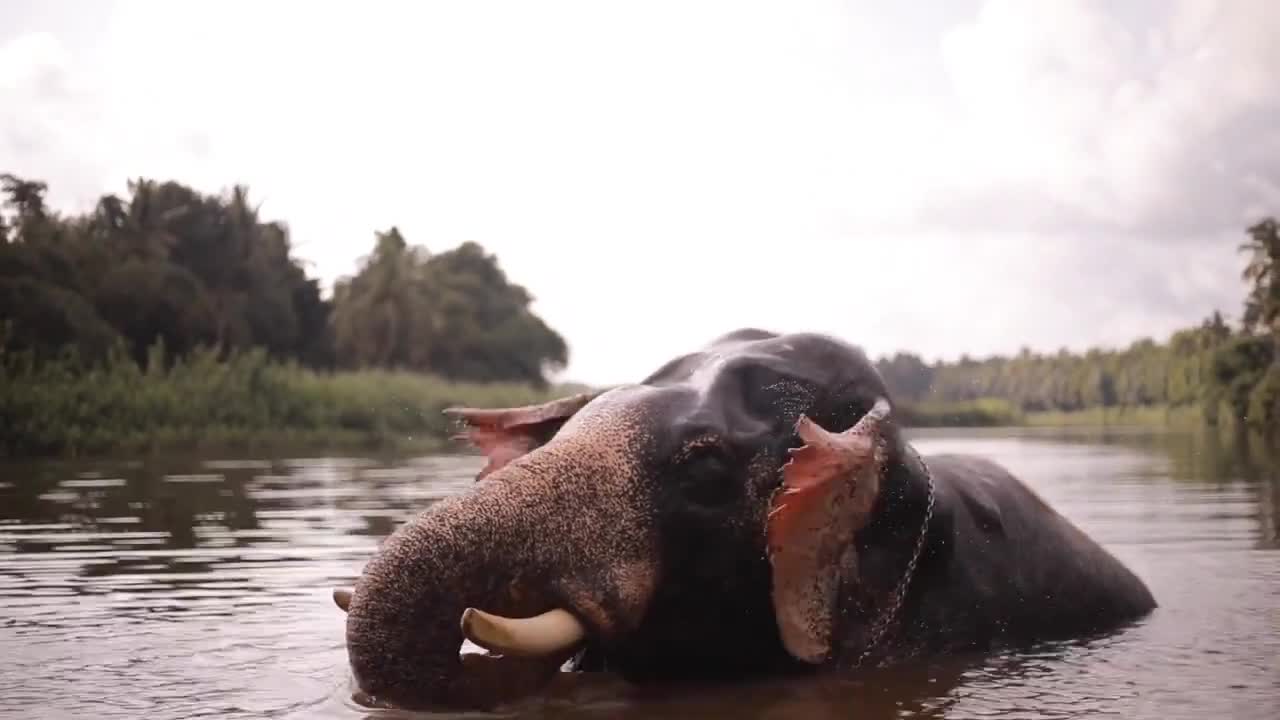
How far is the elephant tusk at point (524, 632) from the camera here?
15.1ft

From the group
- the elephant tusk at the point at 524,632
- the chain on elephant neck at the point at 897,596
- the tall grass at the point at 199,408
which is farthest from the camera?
the tall grass at the point at 199,408

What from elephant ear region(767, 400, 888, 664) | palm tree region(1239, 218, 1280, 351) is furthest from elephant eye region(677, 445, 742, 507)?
palm tree region(1239, 218, 1280, 351)

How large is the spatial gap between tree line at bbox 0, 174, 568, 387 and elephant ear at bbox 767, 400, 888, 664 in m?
29.8

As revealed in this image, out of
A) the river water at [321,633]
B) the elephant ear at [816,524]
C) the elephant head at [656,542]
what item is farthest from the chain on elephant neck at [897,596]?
the elephant ear at [816,524]

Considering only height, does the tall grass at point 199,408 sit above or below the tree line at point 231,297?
below

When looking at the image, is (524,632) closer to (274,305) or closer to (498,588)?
(498,588)

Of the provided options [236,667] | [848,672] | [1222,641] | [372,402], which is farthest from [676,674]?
[372,402]

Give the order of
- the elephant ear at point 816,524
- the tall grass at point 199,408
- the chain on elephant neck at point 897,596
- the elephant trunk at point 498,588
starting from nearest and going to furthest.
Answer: the elephant trunk at point 498,588 < the elephant ear at point 816,524 < the chain on elephant neck at point 897,596 < the tall grass at point 199,408

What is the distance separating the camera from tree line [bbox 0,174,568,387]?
41.5m

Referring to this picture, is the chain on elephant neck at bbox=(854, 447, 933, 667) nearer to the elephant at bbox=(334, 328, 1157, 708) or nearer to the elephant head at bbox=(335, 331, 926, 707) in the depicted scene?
the elephant at bbox=(334, 328, 1157, 708)

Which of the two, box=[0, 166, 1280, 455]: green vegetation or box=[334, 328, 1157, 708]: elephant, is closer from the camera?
box=[334, 328, 1157, 708]: elephant

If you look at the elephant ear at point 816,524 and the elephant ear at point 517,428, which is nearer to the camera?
the elephant ear at point 816,524

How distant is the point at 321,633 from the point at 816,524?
2.74 m

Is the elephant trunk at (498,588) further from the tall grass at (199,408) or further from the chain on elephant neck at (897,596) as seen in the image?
the tall grass at (199,408)
